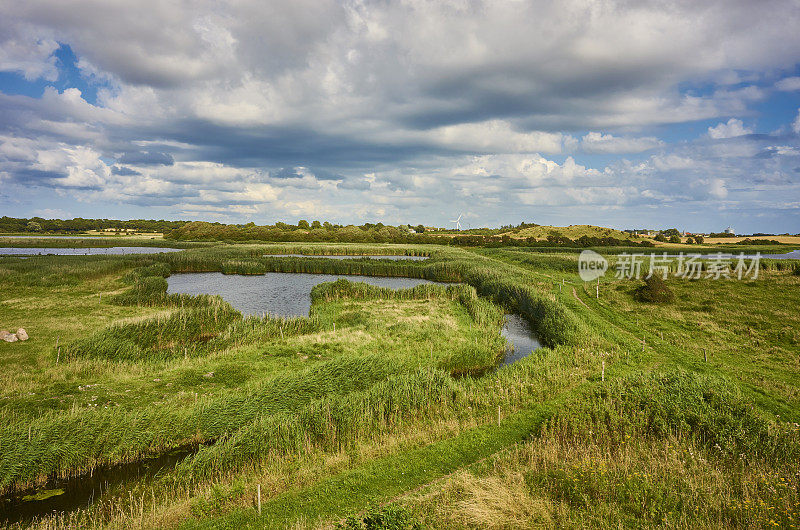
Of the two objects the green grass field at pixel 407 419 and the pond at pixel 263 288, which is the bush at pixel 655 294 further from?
the pond at pixel 263 288

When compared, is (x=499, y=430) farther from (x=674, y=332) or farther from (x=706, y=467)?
(x=674, y=332)

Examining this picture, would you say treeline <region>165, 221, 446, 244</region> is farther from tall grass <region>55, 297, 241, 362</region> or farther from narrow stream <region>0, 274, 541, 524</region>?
tall grass <region>55, 297, 241, 362</region>

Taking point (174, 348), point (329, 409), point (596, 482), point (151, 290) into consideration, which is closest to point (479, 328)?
point (329, 409)

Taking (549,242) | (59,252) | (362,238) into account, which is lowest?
(59,252)

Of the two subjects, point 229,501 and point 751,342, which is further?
point 751,342

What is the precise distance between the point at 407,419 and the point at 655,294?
3285 centimetres

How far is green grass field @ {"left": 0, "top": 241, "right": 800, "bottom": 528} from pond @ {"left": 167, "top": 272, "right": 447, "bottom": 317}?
7655mm

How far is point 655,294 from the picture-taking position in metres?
35.6

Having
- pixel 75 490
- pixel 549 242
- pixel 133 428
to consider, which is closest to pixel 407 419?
pixel 133 428

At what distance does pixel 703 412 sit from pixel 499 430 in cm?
808

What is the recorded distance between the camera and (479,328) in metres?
29.6

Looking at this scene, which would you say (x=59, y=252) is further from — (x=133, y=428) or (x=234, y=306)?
(x=133, y=428)

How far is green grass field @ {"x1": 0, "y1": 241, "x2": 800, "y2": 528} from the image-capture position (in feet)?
31.6

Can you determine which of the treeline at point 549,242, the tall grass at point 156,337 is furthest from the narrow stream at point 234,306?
the treeline at point 549,242
